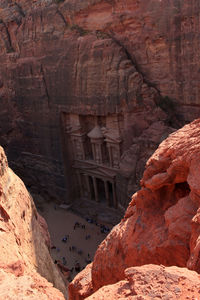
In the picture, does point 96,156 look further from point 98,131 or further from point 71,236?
point 71,236

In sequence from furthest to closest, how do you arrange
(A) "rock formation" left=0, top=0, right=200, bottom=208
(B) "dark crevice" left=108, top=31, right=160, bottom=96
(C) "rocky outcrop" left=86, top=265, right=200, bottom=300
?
(B) "dark crevice" left=108, top=31, right=160, bottom=96 → (A) "rock formation" left=0, top=0, right=200, bottom=208 → (C) "rocky outcrop" left=86, top=265, right=200, bottom=300

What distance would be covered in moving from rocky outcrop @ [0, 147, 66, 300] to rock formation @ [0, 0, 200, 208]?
34.0ft

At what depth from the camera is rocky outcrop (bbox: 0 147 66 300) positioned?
9.26 ft

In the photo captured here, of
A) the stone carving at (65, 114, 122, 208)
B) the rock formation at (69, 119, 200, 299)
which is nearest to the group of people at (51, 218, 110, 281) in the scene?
the stone carving at (65, 114, 122, 208)

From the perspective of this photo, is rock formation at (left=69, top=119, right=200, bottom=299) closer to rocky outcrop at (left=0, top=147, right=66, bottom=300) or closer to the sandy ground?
rocky outcrop at (left=0, top=147, right=66, bottom=300)

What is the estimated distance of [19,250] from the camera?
4.20m

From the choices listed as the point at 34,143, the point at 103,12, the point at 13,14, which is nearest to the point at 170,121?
the point at 103,12

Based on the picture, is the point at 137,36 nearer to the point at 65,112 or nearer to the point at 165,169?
the point at 65,112

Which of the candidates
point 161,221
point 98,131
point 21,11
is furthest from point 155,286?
point 21,11

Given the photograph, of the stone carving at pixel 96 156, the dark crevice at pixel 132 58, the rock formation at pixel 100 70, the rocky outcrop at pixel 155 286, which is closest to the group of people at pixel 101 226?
the stone carving at pixel 96 156

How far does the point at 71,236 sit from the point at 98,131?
6.73 metres

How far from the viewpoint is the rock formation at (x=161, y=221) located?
4.55m

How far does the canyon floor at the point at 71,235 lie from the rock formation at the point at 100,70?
1.60 meters

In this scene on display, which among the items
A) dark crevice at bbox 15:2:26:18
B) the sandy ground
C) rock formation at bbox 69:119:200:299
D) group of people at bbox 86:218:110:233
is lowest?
the sandy ground
